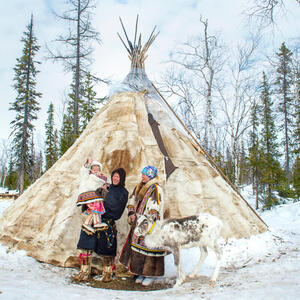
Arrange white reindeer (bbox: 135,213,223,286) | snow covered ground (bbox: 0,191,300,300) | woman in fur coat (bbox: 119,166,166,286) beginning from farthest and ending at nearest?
1. woman in fur coat (bbox: 119,166,166,286)
2. white reindeer (bbox: 135,213,223,286)
3. snow covered ground (bbox: 0,191,300,300)

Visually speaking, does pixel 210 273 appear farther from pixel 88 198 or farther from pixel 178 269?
pixel 88 198

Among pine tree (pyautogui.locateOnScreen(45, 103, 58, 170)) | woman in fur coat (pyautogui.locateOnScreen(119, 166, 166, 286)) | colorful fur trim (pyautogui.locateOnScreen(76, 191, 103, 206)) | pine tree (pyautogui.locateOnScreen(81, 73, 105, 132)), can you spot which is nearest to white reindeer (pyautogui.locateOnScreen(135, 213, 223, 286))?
woman in fur coat (pyautogui.locateOnScreen(119, 166, 166, 286))

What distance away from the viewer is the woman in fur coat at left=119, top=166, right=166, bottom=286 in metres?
3.75

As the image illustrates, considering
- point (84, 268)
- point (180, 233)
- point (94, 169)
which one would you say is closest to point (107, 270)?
point (84, 268)

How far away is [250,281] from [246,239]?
183 cm

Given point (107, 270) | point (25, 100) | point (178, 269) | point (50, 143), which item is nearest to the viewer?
point (178, 269)

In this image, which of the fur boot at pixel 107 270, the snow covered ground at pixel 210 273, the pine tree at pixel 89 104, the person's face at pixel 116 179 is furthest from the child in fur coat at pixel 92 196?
the pine tree at pixel 89 104

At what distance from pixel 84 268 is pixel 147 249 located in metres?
1.03

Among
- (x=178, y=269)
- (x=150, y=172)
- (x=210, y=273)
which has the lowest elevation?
(x=210, y=273)

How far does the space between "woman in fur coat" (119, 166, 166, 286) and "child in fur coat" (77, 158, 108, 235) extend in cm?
53

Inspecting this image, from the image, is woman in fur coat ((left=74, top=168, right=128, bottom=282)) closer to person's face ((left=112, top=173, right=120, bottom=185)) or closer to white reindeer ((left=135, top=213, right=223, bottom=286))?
person's face ((left=112, top=173, right=120, bottom=185))

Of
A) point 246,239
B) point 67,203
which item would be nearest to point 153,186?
point 67,203

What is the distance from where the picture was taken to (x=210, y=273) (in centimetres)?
401

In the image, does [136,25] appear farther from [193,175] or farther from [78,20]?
[78,20]
